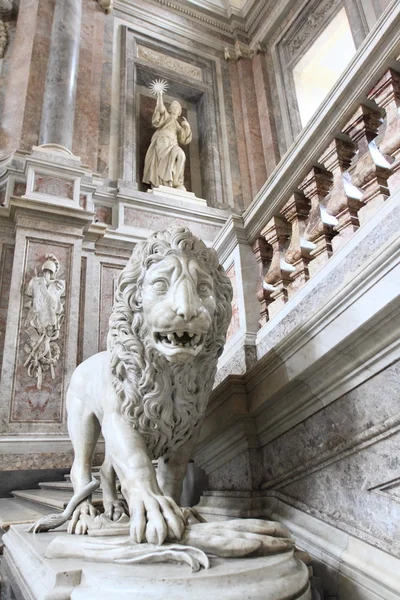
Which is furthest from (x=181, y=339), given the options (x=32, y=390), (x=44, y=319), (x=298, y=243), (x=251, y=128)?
(x=251, y=128)

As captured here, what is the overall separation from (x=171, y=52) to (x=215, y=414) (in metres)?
8.14

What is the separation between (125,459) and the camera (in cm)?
162

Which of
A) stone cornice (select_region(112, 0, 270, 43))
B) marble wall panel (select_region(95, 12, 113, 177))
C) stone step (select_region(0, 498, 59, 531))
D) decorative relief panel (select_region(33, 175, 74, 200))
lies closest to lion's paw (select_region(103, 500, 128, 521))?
stone step (select_region(0, 498, 59, 531))

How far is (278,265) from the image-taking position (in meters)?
2.39

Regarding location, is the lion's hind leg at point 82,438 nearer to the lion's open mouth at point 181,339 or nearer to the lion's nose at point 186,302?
the lion's open mouth at point 181,339

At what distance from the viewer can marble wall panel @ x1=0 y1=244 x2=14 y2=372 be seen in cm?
482

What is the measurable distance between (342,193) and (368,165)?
0.52ft

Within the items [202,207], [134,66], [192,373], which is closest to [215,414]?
[192,373]

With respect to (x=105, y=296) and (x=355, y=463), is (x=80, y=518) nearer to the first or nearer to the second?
(x=355, y=463)

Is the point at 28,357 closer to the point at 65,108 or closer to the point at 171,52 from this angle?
the point at 65,108

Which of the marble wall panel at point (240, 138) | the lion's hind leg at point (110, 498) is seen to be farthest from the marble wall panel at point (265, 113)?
the lion's hind leg at point (110, 498)

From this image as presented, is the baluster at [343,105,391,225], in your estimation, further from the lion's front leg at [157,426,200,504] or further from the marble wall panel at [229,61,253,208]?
the marble wall panel at [229,61,253,208]

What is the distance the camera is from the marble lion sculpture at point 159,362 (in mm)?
1570

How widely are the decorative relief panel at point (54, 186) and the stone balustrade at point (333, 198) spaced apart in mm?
3606
